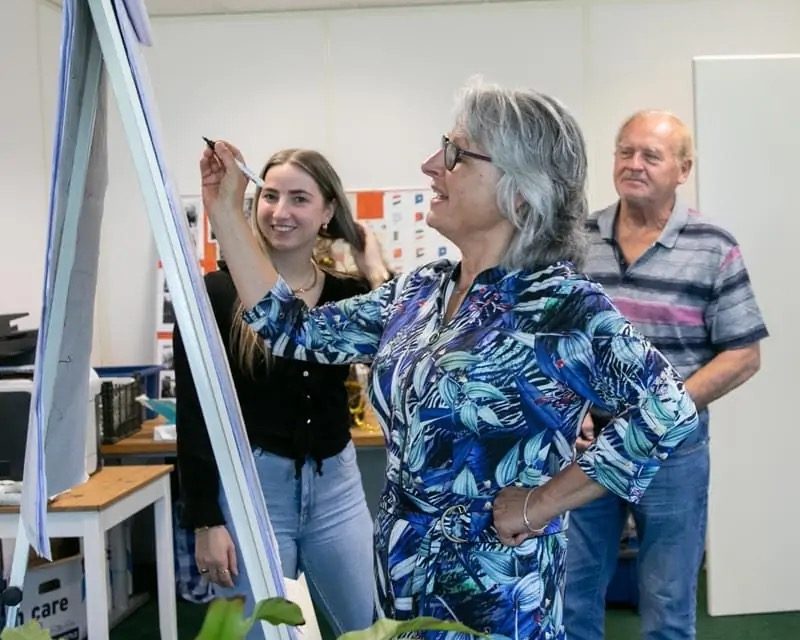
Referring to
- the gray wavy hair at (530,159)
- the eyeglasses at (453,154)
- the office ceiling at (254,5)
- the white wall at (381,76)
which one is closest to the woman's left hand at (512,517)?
the gray wavy hair at (530,159)

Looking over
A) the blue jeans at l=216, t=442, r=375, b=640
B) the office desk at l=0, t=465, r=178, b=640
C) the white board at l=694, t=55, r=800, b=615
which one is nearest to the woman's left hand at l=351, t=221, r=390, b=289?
the blue jeans at l=216, t=442, r=375, b=640

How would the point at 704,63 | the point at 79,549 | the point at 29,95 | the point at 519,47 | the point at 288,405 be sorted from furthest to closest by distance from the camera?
the point at 519,47 → the point at 29,95 → the point at 79,549 → the point at 704,63 → the point at 288,405

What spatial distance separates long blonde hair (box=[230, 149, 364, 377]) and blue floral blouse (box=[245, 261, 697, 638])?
1.58ft

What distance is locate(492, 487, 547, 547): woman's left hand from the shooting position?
1247mm

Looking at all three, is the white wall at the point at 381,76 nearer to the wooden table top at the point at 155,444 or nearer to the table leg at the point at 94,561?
the wooden table top at the point at 155,444

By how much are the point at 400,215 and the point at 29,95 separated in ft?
5.49

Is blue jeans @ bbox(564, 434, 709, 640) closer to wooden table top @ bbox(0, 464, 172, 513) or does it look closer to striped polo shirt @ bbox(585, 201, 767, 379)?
striped polo shirt @ bbox(585, 201, 767, 379)

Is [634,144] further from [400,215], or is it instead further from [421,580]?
[400,215]

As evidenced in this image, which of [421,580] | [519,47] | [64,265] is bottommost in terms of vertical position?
[421,580]

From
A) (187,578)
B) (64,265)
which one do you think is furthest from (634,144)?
(187,578)

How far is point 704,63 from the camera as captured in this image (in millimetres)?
3057

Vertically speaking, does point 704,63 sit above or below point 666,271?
above

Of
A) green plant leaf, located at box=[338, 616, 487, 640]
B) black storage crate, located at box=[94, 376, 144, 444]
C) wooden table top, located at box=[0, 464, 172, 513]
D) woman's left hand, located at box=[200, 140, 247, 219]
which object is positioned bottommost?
wooden table top, located at box=[0, 464, 172, 513]

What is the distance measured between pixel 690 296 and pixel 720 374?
20cm
